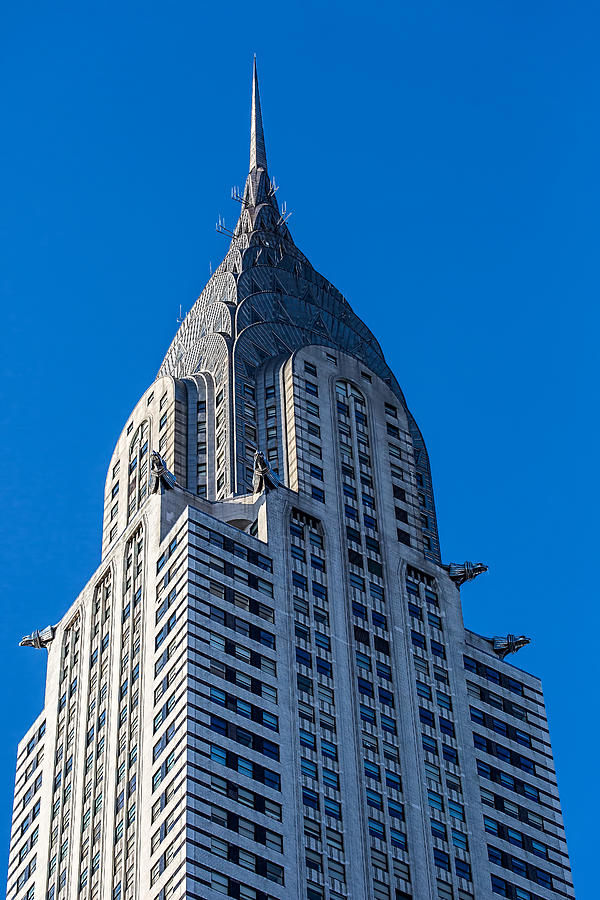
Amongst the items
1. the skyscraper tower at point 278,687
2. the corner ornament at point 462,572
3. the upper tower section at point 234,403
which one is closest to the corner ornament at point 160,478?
the skyscraper tower at point 278,687

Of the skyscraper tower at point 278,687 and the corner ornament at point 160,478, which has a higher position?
the corner ornament at point 160,478

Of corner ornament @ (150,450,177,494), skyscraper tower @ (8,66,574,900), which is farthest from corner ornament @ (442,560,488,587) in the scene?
corner ornament @ (150,450,177,494)

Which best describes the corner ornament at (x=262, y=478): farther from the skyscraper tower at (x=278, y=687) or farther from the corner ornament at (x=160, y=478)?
the corner ornament at (x=160, y=478)

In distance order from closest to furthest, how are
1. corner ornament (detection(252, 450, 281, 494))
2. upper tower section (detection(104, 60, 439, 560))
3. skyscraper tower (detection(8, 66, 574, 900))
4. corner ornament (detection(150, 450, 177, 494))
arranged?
1. skyscraper tower (detection(8, 66, 574, 900))
2. corner ornament (detection(252, 450, 281, 494))
3. corner ornament (detection(150, 450, 177, 494))
4. upper tower section (detection(104, 60, 439, 560))

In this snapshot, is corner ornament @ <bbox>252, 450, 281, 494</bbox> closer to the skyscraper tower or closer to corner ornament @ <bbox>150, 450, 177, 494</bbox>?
the skyscraper tower

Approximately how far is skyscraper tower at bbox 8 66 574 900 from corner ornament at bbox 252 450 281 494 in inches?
6.7

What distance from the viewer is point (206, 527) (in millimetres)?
163375

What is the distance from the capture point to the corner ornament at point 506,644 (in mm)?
178500

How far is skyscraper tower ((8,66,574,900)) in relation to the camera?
14962cm

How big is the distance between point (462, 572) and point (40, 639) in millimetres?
35426

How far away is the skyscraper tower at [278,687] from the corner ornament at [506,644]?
180 millimetres

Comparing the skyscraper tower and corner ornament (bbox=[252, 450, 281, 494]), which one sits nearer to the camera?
the skyscraper tower

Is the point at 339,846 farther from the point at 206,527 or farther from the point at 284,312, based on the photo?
the point at 284,312

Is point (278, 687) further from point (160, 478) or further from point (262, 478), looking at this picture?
point (160, 478)
